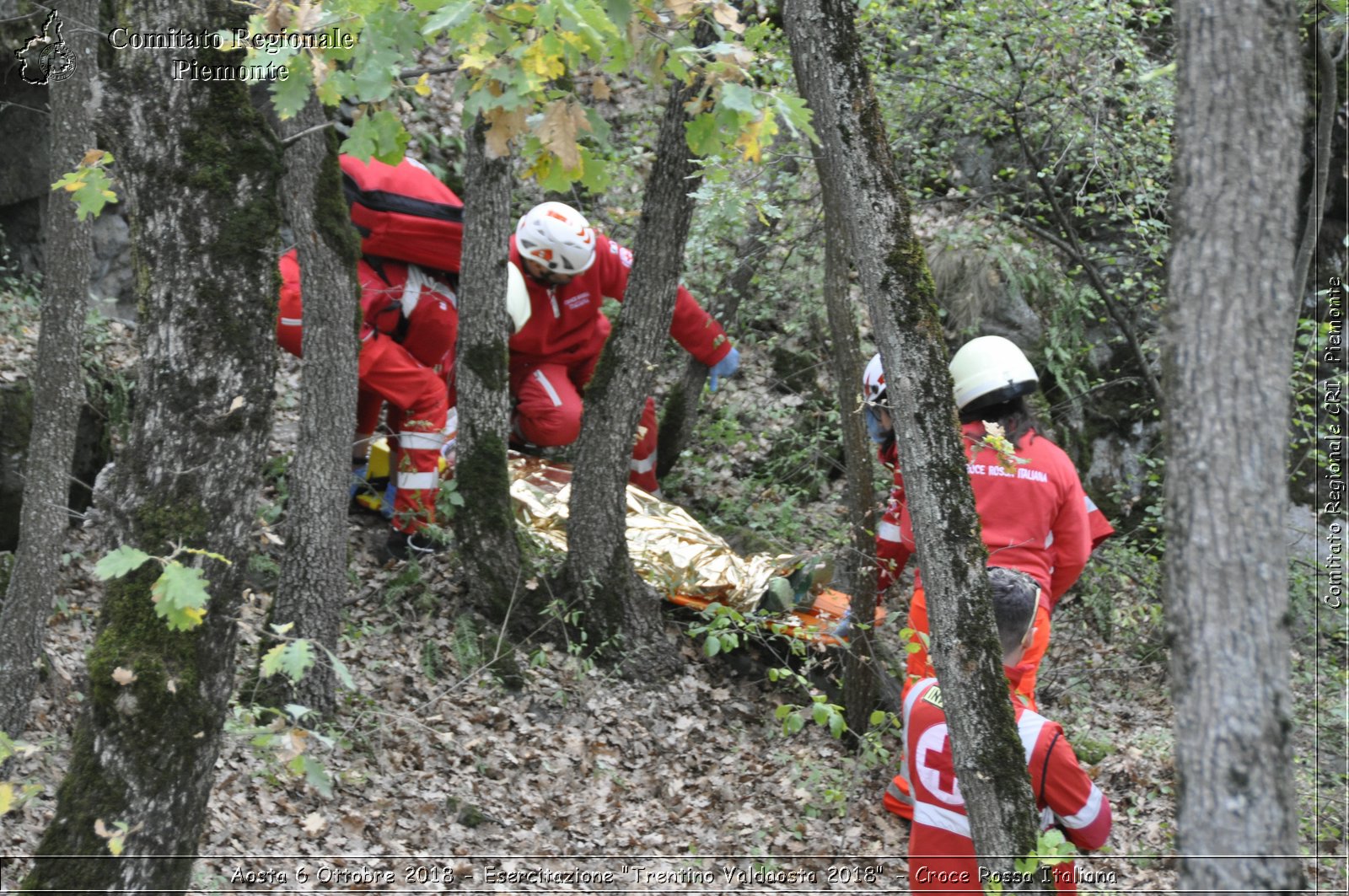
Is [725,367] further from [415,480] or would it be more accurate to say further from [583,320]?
[415,480]

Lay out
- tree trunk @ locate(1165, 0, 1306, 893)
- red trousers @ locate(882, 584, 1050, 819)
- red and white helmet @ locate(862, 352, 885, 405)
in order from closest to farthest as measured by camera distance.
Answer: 1. tree trunk @ locate(1165, 0, 1306, 893)
2. red trousers @ locate(882, 584, 1050, 819)
3. red and white helmet @ locate(862, 352, 885, 405)

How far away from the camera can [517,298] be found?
7.54 m

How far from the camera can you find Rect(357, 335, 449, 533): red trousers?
23.0ft

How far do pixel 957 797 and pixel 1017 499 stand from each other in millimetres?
1817

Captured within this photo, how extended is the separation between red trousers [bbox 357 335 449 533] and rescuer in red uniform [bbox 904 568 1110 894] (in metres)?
4.01

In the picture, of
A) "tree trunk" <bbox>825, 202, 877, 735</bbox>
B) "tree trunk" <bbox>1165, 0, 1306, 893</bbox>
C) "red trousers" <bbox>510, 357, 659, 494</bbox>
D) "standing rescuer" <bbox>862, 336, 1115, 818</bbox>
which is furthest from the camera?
"red trousers" <bbox>510, 357, 659, 494</bbox>

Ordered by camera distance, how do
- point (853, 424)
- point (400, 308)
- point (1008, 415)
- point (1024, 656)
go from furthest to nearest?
1. point (400, 308)
2. point (853, 424)
3. point (1008, 415)
4. point (1024, 656)

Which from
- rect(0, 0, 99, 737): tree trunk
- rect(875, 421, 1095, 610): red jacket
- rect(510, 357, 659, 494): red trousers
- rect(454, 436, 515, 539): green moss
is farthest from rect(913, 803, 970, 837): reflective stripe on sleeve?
rect(510, 357, 659, 494): red trousers

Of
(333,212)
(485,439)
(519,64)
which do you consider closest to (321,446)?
(333,212)

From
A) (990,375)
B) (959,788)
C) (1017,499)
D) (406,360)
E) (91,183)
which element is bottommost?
(959,788)

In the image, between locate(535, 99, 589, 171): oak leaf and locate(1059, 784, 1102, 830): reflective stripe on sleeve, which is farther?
locate(1059, 784, 1102, 830): reflective stripe on sleeve

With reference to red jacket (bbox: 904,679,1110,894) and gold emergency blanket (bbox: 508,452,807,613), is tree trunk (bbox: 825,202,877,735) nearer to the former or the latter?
gold emergency blanket (bbox: 508,452,807,613)

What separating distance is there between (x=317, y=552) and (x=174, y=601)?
2.73m

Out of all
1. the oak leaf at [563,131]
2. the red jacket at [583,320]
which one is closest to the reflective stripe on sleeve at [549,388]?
the red jacket at [583,320]
